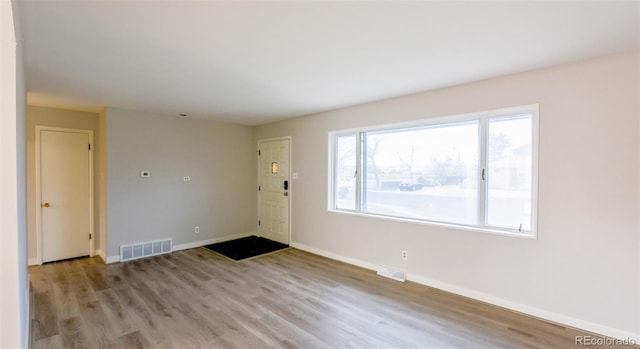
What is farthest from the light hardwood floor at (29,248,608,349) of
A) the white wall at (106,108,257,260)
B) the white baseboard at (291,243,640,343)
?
the white wall at (106,108,257,260)

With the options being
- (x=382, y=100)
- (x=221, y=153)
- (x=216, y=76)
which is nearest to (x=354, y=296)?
(x=382, y=100)

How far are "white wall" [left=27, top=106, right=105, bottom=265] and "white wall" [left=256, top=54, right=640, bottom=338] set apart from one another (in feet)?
17.4

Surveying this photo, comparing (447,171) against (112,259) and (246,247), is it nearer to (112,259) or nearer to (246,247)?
(246,247)

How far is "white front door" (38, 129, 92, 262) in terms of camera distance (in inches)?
174

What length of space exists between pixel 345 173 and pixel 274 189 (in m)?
1.80

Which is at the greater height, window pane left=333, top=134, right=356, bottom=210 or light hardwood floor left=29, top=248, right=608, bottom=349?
window pane left=333, top=134, right=356, bottom=210

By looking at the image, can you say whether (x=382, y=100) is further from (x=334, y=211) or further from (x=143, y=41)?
(x=143, y=41)

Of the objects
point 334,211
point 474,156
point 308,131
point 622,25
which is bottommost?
→ point 334,211

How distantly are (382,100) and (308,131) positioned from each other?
1549 mm

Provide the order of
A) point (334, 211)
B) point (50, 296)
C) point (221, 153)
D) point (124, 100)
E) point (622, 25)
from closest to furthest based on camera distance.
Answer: point (622, 25)
point (50, 296)
point (124, 100)
point (334, 211)
point (221, 153)

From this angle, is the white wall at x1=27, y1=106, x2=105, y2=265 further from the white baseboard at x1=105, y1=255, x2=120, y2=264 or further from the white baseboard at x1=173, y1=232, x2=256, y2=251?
the white baseboard at x1=173, y1=232, x2=256, y2=251

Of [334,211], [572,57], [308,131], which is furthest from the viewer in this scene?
[308,131]

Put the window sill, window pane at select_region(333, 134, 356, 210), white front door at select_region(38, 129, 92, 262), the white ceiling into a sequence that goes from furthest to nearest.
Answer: window pane at select_region(333, 134, 356, 210), white front door at select_region(38, 129, 92, 262), the window sill, the white ceiling

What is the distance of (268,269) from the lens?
414 cm
